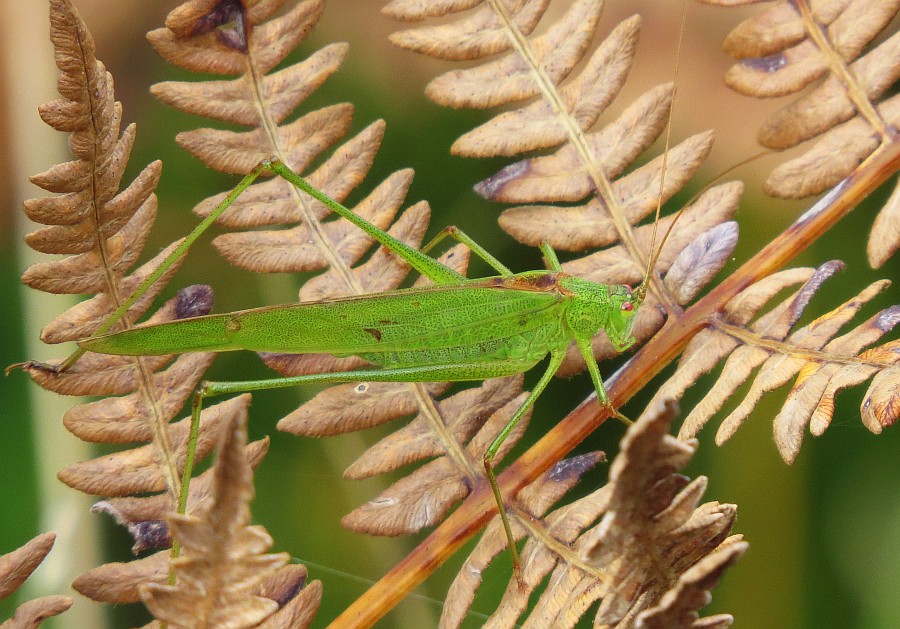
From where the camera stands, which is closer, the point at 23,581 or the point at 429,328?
the point at 23,581

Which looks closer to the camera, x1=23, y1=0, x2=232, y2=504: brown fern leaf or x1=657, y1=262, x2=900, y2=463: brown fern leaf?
x1=657, y1=262, x2=900, y2=463: brown fern leaf

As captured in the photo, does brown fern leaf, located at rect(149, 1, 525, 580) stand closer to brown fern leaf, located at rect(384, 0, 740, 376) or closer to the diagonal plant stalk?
the diagonal plant stalk

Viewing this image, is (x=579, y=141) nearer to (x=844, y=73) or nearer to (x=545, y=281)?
(x=545, y=281)

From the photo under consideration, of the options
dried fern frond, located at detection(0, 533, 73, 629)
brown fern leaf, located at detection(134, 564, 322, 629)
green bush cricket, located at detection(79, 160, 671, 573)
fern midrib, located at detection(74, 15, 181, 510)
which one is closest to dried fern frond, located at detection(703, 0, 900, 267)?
green bush cricket, located at detection(79, 160, 671, 573)

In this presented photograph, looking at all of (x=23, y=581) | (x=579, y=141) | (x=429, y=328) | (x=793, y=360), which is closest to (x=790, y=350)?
(x=793, y=360)

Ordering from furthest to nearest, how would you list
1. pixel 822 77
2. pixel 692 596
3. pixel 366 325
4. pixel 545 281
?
1. pixel 545 281
2. pixel 366 325
3. pixel 822 77
4. pixel 692 596
